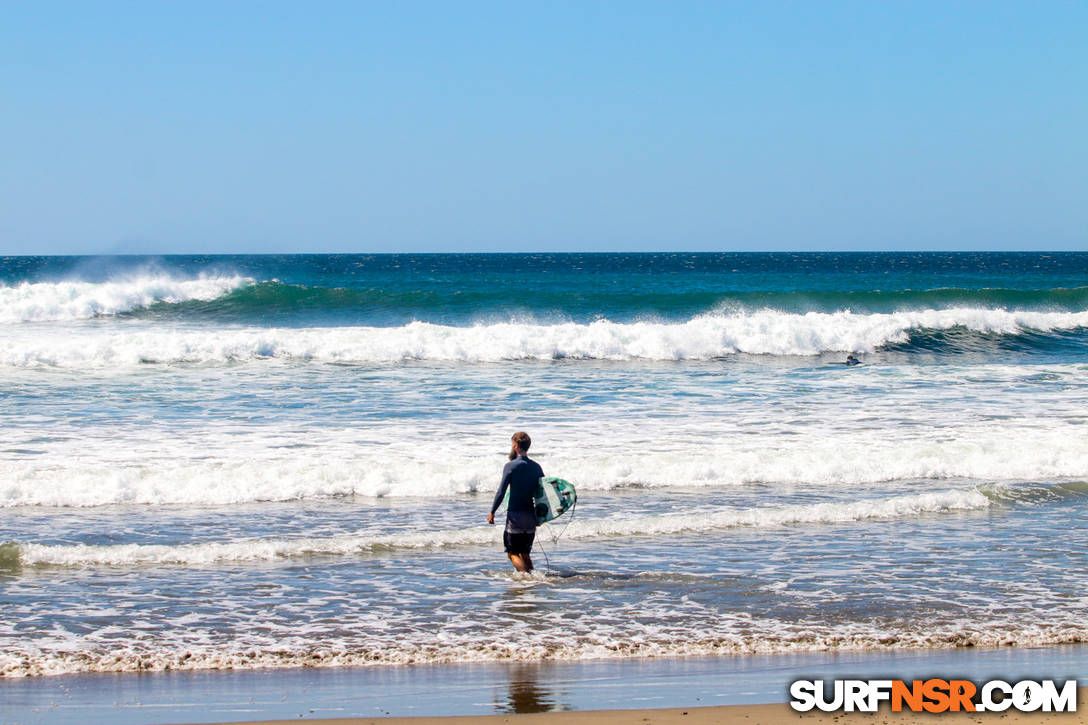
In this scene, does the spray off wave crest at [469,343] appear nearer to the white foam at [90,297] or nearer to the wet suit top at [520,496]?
the white foam at [90,297]

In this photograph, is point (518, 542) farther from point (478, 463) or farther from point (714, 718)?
point (478, 463)

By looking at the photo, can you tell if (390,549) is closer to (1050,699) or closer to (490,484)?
(490,484)

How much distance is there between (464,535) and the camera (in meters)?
10.3

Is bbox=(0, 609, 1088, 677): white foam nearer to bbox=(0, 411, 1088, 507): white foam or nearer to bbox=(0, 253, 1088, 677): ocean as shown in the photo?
bbox=(0, 253, 1088, 677): ocean

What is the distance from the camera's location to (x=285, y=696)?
6246 mm

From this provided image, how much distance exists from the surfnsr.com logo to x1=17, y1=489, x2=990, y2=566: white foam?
434cm

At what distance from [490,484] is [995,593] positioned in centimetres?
592

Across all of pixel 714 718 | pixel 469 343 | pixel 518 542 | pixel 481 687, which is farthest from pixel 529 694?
pixel 469 343

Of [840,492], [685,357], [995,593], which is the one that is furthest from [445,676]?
[685,357]

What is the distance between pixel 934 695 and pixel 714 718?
4.61ft

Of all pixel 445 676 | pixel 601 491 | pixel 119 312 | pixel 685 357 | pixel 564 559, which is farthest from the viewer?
pixel 119 312

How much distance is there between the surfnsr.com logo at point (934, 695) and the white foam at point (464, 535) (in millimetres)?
4339

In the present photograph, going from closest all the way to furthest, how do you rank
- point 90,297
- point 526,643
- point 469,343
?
point 526,643, point 469,343, point 90,297

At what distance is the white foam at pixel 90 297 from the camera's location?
108 ft
